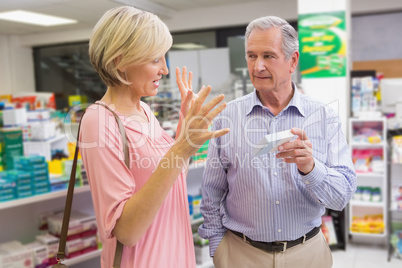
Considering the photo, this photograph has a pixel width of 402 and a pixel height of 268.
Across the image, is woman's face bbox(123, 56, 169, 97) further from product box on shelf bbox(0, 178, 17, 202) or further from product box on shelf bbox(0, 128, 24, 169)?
product box on shelf bbox(0, 128, 24, 169)

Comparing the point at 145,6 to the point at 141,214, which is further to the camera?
the point at 145,6

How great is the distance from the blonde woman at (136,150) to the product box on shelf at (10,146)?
2.57m

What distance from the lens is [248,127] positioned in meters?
1.87

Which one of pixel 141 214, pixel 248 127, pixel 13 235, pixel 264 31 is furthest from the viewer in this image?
pixel 13 235

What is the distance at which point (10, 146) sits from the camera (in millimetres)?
3562

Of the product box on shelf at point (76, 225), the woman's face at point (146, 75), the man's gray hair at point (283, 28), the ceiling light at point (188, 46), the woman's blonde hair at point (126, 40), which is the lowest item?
the product box on shelf at point (76, 225)

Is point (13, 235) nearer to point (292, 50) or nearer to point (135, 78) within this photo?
point (135, 78)

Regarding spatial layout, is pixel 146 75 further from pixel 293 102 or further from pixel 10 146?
pixel 10 146

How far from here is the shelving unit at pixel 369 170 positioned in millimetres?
4762

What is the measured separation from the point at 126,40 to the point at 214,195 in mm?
973

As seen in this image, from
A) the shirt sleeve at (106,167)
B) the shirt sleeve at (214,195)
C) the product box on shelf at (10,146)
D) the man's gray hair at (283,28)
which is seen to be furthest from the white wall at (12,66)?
the shirt sleeve at (106,167)

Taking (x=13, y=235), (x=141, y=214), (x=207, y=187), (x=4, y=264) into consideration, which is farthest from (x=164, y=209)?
(x=13, y=235)

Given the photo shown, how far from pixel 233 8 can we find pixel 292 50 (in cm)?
650

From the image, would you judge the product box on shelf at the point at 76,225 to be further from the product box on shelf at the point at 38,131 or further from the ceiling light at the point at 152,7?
the ceiling light at the point at 152,7
